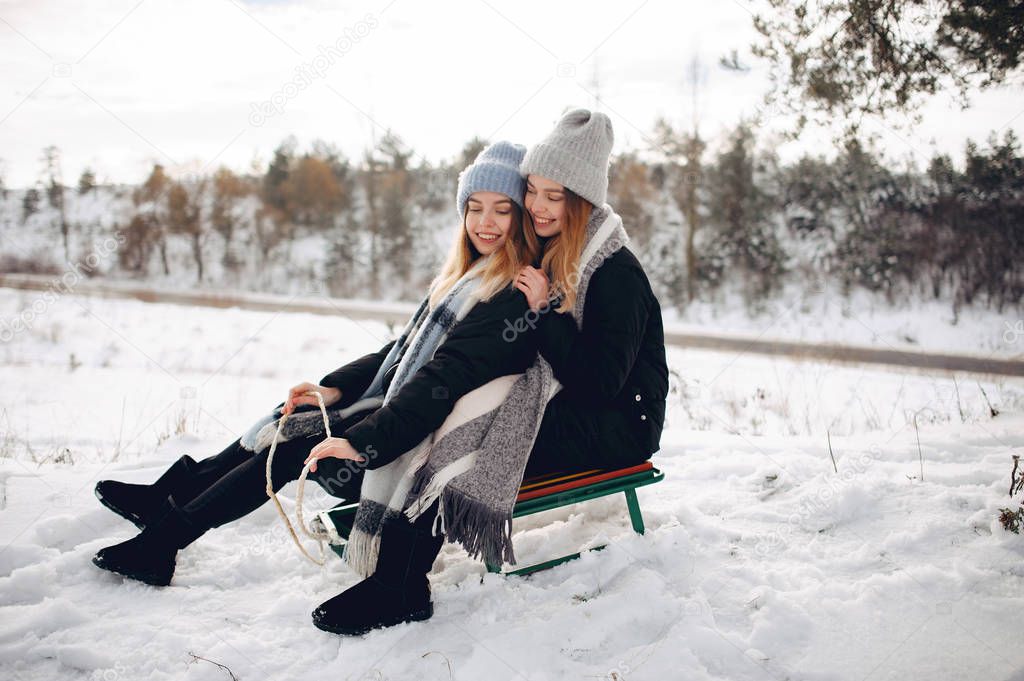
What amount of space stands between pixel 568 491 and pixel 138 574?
1.73 metres

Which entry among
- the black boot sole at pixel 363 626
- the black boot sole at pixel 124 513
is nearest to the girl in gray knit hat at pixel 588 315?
the black boot sole at pixel 363 626

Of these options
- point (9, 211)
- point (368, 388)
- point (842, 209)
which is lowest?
point (368, 388)

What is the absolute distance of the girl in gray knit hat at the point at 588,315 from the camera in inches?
104

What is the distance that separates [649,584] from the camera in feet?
8.20

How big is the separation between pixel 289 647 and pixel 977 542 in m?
2.71

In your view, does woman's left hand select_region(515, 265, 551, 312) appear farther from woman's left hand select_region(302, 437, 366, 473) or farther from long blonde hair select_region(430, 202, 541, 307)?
woman's left hand select_region(302, 437, 366, 473)

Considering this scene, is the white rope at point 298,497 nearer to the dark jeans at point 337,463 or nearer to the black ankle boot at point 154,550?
the dark jeans at point 337,463

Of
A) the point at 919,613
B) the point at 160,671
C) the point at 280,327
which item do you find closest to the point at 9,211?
the point at 280,327

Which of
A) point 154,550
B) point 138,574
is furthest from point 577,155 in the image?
point 138,574

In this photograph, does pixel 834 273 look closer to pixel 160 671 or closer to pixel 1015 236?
pixel 1015 236

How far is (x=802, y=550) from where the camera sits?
2803 millimetres

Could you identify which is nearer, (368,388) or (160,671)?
(160,671)

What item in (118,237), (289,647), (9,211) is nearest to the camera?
(289,647)

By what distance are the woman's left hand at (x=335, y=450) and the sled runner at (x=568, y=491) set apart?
25.7 inches
